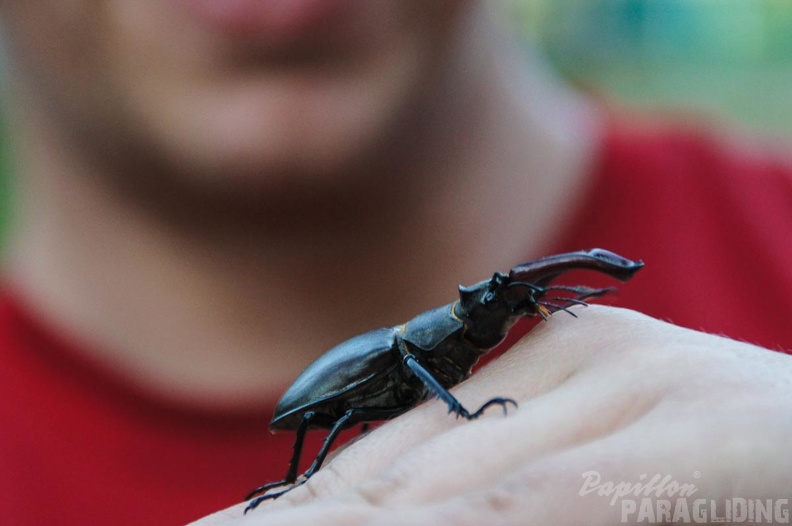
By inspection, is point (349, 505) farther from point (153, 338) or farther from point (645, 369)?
point (153, 338)

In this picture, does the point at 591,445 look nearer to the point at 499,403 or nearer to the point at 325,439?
the point at 499,403

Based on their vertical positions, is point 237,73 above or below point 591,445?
above

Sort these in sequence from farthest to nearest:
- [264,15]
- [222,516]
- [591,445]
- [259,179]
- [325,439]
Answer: [259,179] → [264,15] → [325,439] → [222,516] → [591,445]

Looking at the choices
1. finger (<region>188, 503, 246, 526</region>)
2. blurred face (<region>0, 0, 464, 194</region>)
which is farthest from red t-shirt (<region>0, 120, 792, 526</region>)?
finger (<region>188, 503, 246, 526</region>)

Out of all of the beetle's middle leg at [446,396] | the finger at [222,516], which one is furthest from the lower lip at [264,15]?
the finger at [222,516]

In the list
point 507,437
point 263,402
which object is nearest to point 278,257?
point 263,402

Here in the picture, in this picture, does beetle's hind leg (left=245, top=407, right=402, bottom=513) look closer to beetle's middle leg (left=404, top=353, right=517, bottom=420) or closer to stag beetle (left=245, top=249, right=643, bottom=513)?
stag beetle (left=245, top=249, right=643, bottom=513)

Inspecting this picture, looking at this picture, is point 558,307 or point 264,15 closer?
point 558,307

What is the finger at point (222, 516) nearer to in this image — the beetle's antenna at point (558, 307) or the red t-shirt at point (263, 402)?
the beetle's antenna at point (558, 307)
